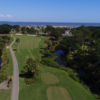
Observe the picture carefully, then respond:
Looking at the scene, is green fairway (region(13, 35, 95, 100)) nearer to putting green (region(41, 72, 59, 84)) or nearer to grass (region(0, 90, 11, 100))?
putting green (region(41, 72, 59, 84))

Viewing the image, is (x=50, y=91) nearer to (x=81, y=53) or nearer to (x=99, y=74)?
(x=99, y=74)

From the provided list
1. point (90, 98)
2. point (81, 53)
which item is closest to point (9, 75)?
point (90, 98)

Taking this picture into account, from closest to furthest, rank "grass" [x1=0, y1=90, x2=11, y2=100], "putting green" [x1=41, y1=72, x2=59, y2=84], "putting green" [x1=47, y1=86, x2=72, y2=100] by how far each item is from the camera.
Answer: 1. "grass" [x1=0, y1=90, x2=11, y2=100]
2. "putting green" [x1=47, y1=86, x2=72, y2=100]
3. "putting green" [x1=41, y1=72, x2=59, y2=84]

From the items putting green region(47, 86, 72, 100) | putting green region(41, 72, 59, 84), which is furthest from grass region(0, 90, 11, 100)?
putting green region(41, 72, 59, 84)

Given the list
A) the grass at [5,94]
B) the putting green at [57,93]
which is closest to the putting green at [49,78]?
the putting green at [57,93]

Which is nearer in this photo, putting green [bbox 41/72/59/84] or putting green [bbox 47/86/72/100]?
putting green [bbox 47/86/72/100]

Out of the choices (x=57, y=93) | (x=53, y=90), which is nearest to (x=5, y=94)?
(x=53, y=90)

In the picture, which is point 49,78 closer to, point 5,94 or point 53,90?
point 53,90
